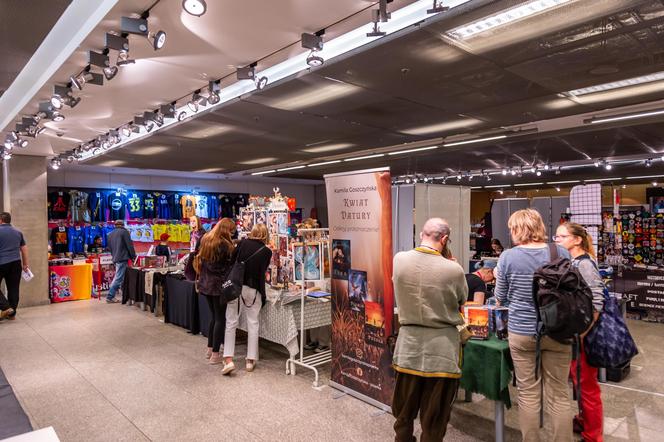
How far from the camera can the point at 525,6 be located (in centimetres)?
284

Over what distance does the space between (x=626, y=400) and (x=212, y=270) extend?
3.87 metres

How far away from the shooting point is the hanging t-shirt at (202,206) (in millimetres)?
12078

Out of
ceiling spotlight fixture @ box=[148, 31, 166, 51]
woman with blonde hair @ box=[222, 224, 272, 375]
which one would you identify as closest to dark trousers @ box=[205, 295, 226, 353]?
woman with blonde hair @ box=[222, 224, 272, 375]

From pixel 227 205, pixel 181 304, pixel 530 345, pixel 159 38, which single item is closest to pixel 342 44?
pixel 159 38

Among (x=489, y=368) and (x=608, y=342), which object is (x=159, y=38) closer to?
(x=489, y=368)

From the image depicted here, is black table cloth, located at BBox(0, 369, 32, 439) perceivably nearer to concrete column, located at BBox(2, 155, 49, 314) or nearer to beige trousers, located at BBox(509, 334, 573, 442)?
beige trousers, located at BBox(509, 334, 573, 442)

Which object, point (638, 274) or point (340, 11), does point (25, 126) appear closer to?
point (340, 11)

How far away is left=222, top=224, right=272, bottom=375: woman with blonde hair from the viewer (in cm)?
428

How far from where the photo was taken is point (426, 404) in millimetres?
2496

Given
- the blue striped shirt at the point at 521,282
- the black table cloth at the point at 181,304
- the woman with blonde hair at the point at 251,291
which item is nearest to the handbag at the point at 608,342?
the blue striped shirt at the point at 521,282

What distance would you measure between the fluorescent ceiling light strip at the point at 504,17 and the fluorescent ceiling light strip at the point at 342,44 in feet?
0.78

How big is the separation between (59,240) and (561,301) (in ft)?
34.0

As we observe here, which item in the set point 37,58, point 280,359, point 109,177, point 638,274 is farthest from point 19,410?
point 109,177

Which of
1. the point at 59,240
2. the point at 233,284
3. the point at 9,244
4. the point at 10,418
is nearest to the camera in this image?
the point at 10,418
